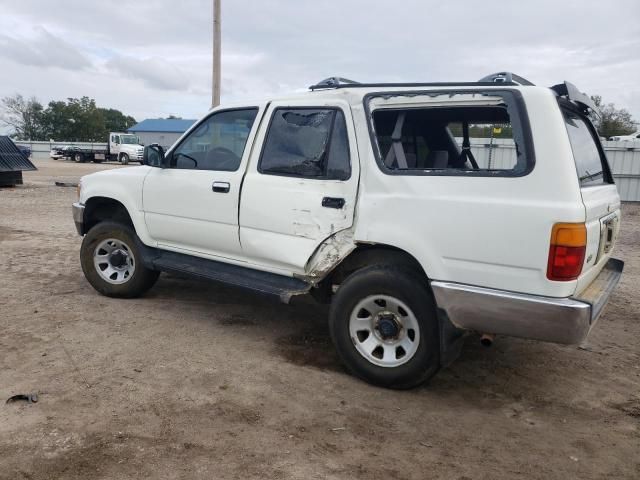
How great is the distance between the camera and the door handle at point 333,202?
374 cm

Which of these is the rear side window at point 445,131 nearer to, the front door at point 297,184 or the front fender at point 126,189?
the front door at point 297,184

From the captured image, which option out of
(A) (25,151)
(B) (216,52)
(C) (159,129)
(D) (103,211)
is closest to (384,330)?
(D) (103,211)

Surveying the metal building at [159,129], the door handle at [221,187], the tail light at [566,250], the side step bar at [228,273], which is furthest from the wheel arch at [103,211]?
the metal building at [159,129]

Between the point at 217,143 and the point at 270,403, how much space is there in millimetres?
2337

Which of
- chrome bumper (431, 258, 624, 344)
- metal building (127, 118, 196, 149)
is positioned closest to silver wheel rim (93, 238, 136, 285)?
chrome bumper (431, 258, 624, 344)

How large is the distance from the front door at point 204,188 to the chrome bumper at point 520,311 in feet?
6.29

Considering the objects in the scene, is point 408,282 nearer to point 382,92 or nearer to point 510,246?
point 510,246

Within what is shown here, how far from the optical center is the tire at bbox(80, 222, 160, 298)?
5266 mm

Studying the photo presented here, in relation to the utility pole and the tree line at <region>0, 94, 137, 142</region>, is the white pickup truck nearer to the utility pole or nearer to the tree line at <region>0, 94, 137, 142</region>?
the utility pole

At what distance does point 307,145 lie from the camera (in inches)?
160

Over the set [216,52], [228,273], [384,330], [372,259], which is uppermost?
[216,52]

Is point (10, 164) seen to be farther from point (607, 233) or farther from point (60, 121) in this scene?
point (60, 121)

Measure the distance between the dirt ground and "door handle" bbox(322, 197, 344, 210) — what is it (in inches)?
48.4

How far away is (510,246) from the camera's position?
307 centimetres
